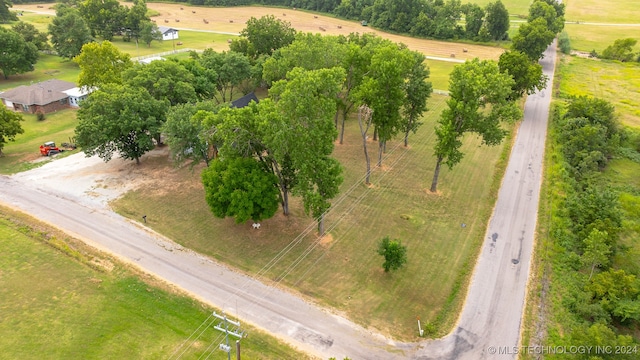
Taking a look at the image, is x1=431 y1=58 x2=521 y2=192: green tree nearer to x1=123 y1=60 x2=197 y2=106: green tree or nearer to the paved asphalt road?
the paved asphalt road

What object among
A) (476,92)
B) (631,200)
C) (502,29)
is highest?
(502,29)

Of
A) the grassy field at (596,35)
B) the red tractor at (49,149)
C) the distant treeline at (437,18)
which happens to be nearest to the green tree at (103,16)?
the red tractor at (49,149)

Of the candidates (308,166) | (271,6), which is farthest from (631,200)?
(271,6)

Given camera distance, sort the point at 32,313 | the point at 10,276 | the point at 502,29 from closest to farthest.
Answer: the point at 32,313
the point at 10,276
the point at 502,29

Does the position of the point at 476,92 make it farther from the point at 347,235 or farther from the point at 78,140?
the point at 78,140

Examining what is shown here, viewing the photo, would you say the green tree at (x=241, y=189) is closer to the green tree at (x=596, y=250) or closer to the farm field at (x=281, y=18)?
the green tree at (x=596, y=250)

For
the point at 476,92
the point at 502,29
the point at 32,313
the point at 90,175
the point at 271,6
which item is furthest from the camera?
the point at 271,6

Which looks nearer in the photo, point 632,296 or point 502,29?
point 632,296

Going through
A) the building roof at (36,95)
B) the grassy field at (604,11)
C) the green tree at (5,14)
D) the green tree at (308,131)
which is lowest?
the building roof at (36,95)
